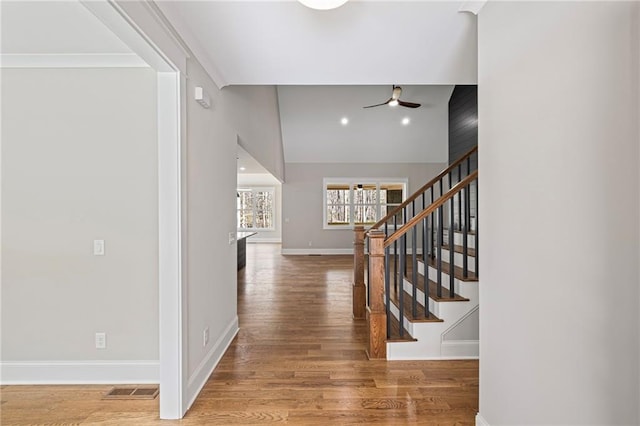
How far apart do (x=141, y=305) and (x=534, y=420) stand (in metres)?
2.46

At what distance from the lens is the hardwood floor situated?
1.93m

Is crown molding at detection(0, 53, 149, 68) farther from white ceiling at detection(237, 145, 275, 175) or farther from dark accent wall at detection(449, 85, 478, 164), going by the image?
dark accent wall at detection(449, 85, 478, 164)

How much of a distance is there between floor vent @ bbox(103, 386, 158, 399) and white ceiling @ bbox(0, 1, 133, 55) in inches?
93.4

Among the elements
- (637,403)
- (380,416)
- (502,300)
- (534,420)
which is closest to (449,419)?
(380,416)

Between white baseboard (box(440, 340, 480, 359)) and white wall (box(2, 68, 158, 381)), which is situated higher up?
white wall (box(2, 68, 158, 381))

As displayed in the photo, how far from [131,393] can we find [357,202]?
25.3 ft

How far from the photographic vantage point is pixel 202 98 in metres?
2.22

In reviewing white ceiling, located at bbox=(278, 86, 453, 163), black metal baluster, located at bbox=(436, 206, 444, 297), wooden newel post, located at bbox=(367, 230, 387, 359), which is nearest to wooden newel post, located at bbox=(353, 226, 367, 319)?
wooden newel post, located at bbox=(367, 230, 387, 359)

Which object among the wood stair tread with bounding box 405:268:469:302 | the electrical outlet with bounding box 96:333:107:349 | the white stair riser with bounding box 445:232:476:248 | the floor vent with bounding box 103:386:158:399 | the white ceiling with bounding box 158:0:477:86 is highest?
the white ceiling with bounding box 158:0:477:86

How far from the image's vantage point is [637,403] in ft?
2.92

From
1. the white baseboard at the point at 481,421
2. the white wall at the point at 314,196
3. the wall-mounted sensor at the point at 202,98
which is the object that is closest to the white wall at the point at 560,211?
the white baseboard at the point at 481,421

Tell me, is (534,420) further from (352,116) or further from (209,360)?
(352,116)

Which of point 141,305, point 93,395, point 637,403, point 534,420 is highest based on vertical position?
point 637,403

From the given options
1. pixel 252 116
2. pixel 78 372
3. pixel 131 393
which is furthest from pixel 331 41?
pixel 78 372
